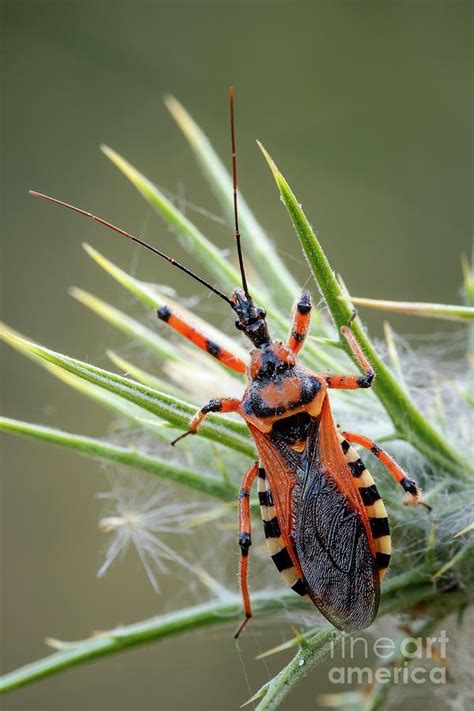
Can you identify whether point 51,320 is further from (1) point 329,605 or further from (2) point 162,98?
(1) point 329,605

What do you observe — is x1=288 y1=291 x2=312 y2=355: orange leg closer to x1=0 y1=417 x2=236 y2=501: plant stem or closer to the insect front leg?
the insect front leg

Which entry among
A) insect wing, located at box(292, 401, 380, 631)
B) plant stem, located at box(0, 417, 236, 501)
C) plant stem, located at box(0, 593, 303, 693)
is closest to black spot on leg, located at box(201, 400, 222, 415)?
plant stem, located at box(0, 417, 236, 501)

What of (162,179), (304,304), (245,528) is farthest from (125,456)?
(162,179)

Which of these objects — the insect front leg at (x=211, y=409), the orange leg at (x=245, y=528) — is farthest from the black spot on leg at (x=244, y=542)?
the insect front leg at (x=211, y=409)

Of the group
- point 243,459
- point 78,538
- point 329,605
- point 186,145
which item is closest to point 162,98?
point 186,145

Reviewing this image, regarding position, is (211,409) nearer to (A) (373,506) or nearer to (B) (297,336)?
(B) (297,336)

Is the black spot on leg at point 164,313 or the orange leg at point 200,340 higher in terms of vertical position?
the black spot on leg at point 164,313

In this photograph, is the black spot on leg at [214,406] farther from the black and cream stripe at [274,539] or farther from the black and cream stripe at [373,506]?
the black and cream stripe at [373,506]
